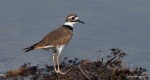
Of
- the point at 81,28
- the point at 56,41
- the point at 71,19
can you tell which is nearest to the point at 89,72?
the point at 56,41

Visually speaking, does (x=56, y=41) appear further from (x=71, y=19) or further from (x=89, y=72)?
(x=89, y=72)

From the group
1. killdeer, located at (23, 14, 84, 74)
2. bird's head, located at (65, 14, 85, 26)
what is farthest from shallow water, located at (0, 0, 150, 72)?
bird's head, located at (65, 14, 85, 26)

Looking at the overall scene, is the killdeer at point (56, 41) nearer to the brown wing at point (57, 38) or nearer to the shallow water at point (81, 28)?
the brown wing at point (57, 38)

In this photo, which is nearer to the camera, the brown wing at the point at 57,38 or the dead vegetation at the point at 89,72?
the dead vegetation at the point at 89,72

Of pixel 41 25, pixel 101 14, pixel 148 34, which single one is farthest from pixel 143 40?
pixel 41 25

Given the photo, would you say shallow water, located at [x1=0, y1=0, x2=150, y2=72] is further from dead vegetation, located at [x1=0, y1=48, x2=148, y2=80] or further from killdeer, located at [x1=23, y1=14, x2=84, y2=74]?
dead vegetation, located at [x1=0, y1=48, x2=148, y2=80]

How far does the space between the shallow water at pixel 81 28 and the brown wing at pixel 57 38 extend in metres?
0.49

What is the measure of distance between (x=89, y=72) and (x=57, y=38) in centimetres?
119

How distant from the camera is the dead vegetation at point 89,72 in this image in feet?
29.0

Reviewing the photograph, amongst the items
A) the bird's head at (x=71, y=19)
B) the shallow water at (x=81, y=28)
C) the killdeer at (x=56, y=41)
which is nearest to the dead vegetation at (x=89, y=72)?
the killdeer at (x=56, y=41)

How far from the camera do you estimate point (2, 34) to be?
37.7 ft

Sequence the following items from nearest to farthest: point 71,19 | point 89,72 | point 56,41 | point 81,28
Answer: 1. point 89,72
2. point 56,41
3. point 71,19
4. point 81,28

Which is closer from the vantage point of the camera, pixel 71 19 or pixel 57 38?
pixel 57 38

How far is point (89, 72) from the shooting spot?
29.8 feet
